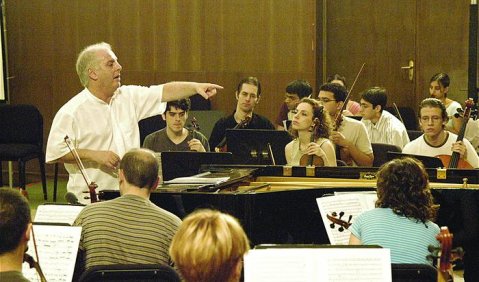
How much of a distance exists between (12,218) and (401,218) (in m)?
2.01

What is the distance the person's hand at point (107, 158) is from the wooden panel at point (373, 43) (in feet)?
20.0

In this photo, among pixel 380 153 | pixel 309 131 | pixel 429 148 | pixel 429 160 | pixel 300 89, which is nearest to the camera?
pixel 429 160

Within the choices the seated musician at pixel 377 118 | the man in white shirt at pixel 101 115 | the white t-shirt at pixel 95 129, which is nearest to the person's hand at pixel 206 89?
the man in white shirt at pixel 101 115

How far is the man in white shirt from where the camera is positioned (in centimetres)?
528

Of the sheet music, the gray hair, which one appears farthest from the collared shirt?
the sheet music

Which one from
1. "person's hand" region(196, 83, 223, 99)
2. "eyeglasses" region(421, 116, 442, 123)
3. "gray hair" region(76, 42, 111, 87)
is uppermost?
"gray hair" region(76, 42, 111, 87)

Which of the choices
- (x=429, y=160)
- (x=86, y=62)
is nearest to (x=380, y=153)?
(x=429, y=160)

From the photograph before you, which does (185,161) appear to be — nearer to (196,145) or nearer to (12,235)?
(196,145)

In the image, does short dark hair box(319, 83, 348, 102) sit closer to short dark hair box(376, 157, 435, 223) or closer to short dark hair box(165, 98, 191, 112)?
short dark hair box(165, 98, 191, 112)

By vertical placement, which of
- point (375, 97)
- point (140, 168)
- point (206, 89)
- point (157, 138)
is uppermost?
point (206, 89)

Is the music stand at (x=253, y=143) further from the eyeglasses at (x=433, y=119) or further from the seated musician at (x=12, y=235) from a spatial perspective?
the seated musician at (x=12, y=235)

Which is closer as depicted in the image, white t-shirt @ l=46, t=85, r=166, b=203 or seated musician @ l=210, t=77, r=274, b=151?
white t-shirt @ l=46, t=85, r=166, b=203

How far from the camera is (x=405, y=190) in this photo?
4293mm

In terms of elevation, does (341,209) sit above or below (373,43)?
below
